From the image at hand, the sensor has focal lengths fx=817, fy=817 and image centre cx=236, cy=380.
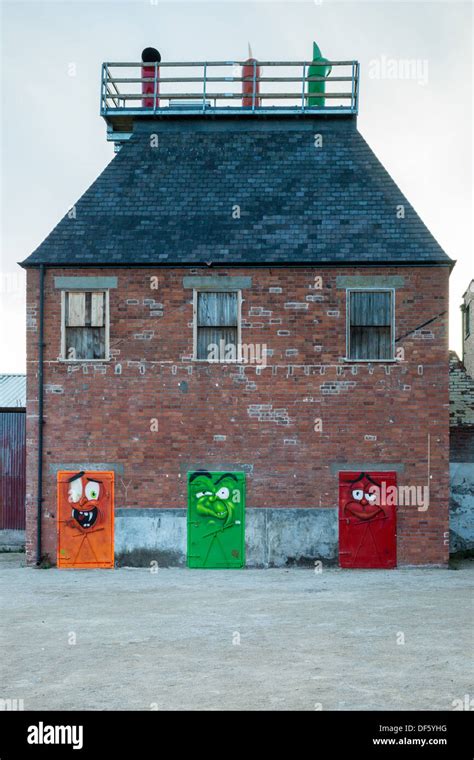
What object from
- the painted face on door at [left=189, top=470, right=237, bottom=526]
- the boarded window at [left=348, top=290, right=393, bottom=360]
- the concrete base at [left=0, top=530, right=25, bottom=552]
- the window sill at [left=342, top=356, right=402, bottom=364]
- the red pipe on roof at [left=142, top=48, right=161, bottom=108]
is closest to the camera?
the painted face on door at [left=189, top=470, right=237, bottom=526]

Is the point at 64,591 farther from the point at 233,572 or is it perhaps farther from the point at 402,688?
the point at 402,688

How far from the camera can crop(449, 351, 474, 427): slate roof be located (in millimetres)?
19938

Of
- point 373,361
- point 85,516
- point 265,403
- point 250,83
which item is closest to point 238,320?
point 265,403

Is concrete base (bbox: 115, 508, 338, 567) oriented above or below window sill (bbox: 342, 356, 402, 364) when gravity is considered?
below

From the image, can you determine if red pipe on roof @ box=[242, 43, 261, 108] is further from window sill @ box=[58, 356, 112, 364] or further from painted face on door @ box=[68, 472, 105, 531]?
painted face on door @ box=[68, 472, 105, 531]

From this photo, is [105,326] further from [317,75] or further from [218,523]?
[317,75]

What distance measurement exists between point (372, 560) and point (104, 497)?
5.91 metres

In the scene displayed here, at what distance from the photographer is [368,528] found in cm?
1741

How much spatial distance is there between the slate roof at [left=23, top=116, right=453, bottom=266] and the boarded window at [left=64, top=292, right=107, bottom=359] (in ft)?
2.75

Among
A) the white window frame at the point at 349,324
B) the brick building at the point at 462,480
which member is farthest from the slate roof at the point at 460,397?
the white window frame at the point at 349,324

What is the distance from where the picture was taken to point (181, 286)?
58.9 ft

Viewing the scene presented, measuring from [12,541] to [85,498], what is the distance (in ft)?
13.8

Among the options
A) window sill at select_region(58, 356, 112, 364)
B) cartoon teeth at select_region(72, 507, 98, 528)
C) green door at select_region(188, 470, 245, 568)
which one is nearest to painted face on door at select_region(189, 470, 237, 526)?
green door at select_region(188, 470, 245, 568)

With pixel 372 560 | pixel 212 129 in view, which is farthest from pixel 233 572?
pixel 212 129
